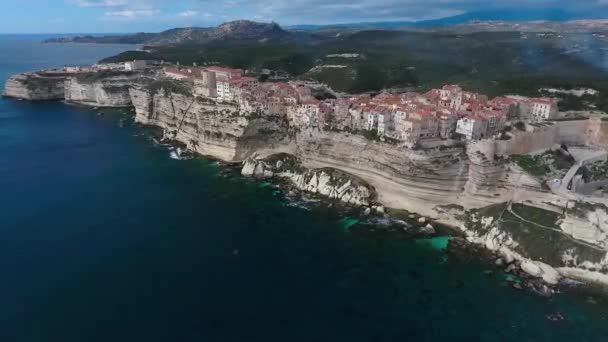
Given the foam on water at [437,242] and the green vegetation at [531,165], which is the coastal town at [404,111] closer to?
the green vegetation at [531,165]

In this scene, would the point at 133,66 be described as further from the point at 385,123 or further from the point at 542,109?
the point at 542,109

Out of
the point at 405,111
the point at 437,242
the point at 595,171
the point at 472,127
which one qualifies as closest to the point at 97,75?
the point at 405,111

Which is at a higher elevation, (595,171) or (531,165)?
(531,165)

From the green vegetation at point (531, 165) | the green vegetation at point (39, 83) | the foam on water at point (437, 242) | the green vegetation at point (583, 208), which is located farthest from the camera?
the green vegetation at point (39, 83)

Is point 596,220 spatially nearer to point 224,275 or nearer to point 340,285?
point 340,285

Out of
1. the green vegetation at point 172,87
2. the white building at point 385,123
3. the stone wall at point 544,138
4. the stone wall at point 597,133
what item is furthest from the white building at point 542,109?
the green vegetation at point 172,87

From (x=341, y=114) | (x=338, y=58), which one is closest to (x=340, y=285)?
(x=341, y=114)
